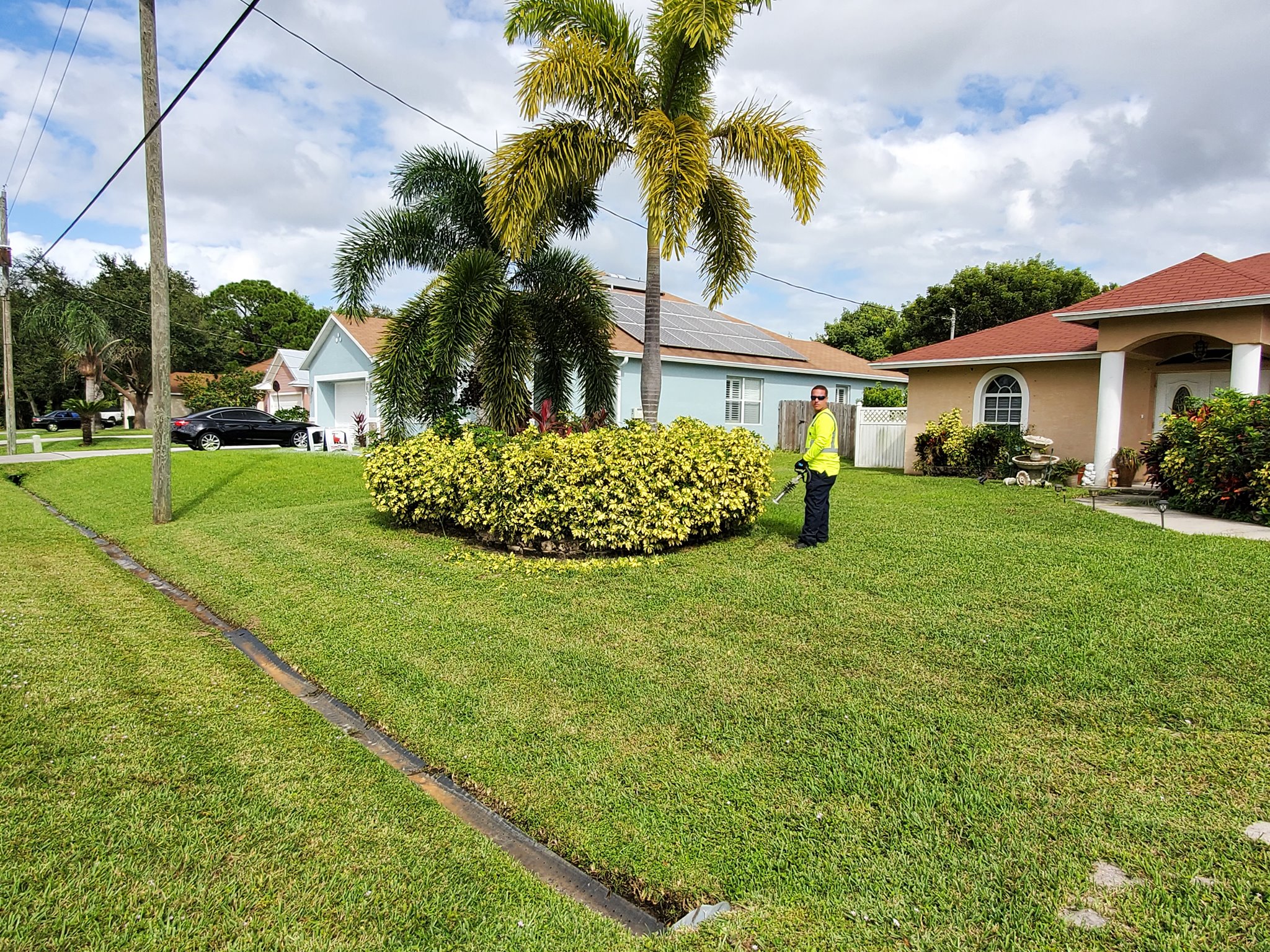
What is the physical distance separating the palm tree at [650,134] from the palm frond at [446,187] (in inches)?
85.3

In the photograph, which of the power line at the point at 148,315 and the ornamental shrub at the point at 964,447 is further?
the power line at the point at 148,315

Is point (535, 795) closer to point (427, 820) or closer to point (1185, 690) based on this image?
point (427, 820)

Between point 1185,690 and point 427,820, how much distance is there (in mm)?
4201

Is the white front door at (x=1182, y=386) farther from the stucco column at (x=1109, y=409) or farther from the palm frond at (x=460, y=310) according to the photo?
the palm frond at (x=460, y=310)

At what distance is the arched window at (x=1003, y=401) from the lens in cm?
1536

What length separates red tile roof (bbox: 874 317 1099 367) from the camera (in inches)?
575

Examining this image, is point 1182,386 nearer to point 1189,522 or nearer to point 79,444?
point 1189,522

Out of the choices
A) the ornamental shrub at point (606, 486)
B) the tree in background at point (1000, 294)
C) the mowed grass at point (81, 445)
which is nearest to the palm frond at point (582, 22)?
the ornamental shrub at point (606, 486)

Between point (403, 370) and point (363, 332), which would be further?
point (363, 332)

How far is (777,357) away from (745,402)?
2139 mm

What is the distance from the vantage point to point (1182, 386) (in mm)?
13930

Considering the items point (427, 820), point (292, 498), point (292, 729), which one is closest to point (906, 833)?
point (427, 820)

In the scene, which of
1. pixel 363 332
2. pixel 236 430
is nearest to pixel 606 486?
pixel 363 332

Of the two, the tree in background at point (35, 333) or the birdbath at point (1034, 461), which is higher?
the tree in background at point (35, 333)
